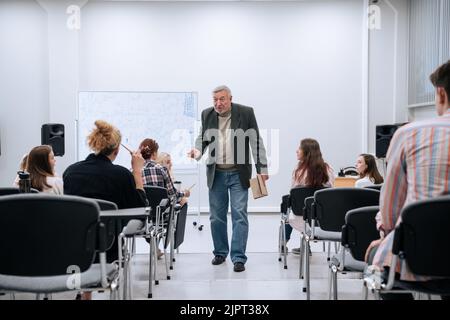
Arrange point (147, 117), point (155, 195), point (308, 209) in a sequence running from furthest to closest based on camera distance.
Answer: point (147, 117) → point (155, 195) → point (308, 209)

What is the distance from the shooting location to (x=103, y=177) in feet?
9.50

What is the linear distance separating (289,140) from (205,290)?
4.78m

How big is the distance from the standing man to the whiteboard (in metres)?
2.98

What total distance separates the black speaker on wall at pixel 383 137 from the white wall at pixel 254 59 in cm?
51

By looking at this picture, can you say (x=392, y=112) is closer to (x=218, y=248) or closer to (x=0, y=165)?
(x=218, y=248)

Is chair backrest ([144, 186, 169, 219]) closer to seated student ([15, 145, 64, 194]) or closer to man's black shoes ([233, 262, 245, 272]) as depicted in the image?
seated student ([15, 145, 64, 194])

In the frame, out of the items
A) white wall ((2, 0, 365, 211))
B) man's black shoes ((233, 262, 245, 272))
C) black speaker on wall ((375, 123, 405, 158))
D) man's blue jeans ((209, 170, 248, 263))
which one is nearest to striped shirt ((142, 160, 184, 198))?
man's blue jeans ((209, 170, 248, 263))

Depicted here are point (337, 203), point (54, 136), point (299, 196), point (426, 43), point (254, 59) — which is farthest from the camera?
point (254, 59)

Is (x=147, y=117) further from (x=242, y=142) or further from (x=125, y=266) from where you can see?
(x=125, y=266)

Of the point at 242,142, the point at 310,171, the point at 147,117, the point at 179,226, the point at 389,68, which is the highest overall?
the point at 389,68

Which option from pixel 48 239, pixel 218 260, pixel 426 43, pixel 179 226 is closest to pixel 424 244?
pixel 48 239

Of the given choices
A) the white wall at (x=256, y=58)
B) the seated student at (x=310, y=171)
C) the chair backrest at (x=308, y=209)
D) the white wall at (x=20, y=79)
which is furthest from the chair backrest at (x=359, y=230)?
the white wall at (x=20, y=79)

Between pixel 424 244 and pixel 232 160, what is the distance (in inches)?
102

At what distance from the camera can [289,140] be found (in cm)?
812
